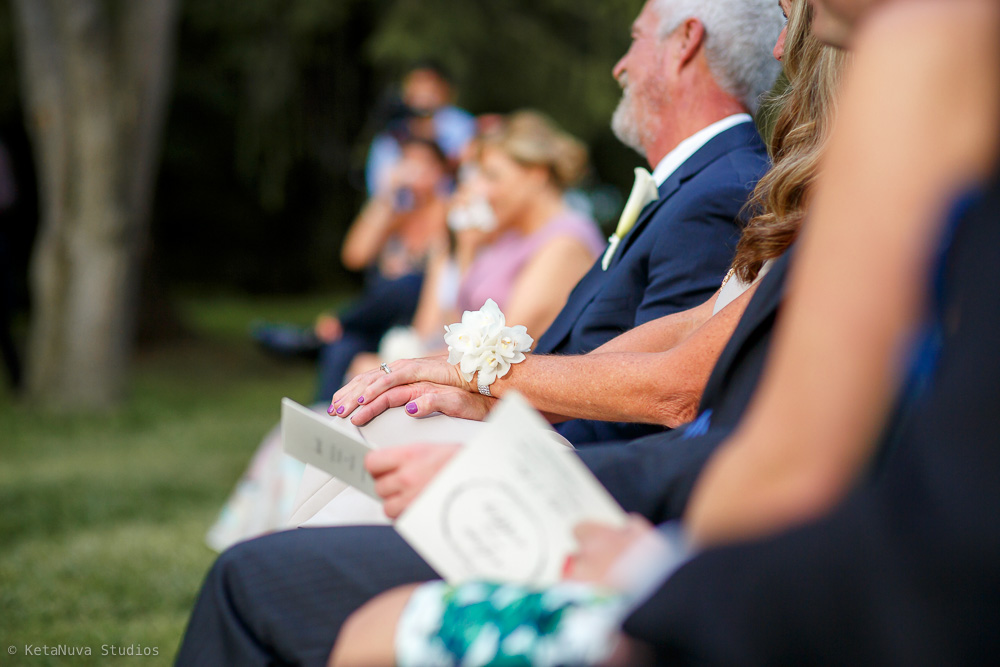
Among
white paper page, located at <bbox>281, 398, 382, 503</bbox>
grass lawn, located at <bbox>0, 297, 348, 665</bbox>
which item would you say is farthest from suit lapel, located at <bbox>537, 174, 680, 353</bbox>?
grass lawn, located at <bbox>0, 297, 348, 665</bbox>

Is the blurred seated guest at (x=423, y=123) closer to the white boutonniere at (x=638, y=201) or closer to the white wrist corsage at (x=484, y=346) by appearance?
the white boutonniere at (x=638, y=201)

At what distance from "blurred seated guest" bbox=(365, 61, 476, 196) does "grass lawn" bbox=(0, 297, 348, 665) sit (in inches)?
74.8

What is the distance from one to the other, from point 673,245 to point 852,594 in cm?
121

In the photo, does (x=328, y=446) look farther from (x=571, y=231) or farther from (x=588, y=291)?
(x=571, y=231)

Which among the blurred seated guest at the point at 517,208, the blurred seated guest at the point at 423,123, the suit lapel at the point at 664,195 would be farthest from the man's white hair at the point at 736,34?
the blurred seated guest at the point at 423,123

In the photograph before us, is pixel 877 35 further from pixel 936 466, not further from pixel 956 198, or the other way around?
pixel 936 466

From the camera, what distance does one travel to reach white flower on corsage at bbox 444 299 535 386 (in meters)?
1.61

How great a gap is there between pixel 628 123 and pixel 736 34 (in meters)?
0.33

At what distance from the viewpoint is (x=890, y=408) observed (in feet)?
2.66

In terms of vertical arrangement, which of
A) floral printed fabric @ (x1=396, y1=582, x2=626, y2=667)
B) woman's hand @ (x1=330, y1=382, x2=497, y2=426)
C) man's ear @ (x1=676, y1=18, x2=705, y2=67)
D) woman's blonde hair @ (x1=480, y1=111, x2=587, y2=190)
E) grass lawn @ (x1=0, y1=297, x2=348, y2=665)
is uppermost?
man's ear @ (x1=676, y1=18, x2=705, y2=67)

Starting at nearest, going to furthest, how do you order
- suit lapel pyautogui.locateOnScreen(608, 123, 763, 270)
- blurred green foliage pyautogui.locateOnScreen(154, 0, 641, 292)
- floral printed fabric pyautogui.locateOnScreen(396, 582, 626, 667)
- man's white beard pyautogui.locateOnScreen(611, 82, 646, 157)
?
1. floral printed fabric pyautogui.locateOnScreen(396, 582, 626, 667)
2. suit lapel pyautogui.locateOnScreen(608, 123, 763, 270)
3. man's white beard pyautogui.locateOnScreen(611, 82, 646, 157)
4. blurred green foliage pyautogui.locateOnScreen(154, 0, 641, 292)

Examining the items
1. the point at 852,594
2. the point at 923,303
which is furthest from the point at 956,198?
the point at 852,594

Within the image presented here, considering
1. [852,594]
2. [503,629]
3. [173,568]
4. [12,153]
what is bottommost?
[12,153]

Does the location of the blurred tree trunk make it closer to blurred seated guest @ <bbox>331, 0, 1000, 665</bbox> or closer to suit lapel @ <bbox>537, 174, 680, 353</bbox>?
suit lapel @ <bbox>537, 174, 680, 353</bbox>
